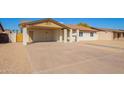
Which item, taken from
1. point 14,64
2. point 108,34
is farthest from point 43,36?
point 108,34

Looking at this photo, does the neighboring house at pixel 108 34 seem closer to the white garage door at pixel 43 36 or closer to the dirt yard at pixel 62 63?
the white garage door at pixel 43 36

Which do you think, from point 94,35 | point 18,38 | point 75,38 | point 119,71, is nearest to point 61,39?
point 75,38

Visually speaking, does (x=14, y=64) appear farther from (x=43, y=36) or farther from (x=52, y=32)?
(x=52, y=32)

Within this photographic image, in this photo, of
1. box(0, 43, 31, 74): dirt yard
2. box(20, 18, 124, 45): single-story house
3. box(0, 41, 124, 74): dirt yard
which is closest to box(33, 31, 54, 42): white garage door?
box(20, 18, 124, 45): single-story house

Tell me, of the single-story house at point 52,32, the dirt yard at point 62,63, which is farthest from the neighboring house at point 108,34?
the dirt yard at point 62,63

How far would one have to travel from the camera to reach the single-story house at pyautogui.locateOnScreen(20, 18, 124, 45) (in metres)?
20.0

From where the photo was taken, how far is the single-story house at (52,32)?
19987mm

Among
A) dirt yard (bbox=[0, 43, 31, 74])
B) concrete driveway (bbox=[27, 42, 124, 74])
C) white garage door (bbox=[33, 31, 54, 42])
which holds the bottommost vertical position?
concrete driveway (bbox=[27, 42, 124, 74])

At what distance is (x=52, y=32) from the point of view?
87.7ft

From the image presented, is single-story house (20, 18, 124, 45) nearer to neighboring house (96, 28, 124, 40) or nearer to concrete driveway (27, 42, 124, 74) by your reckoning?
neighboring house (96, 28, 124, 40)
